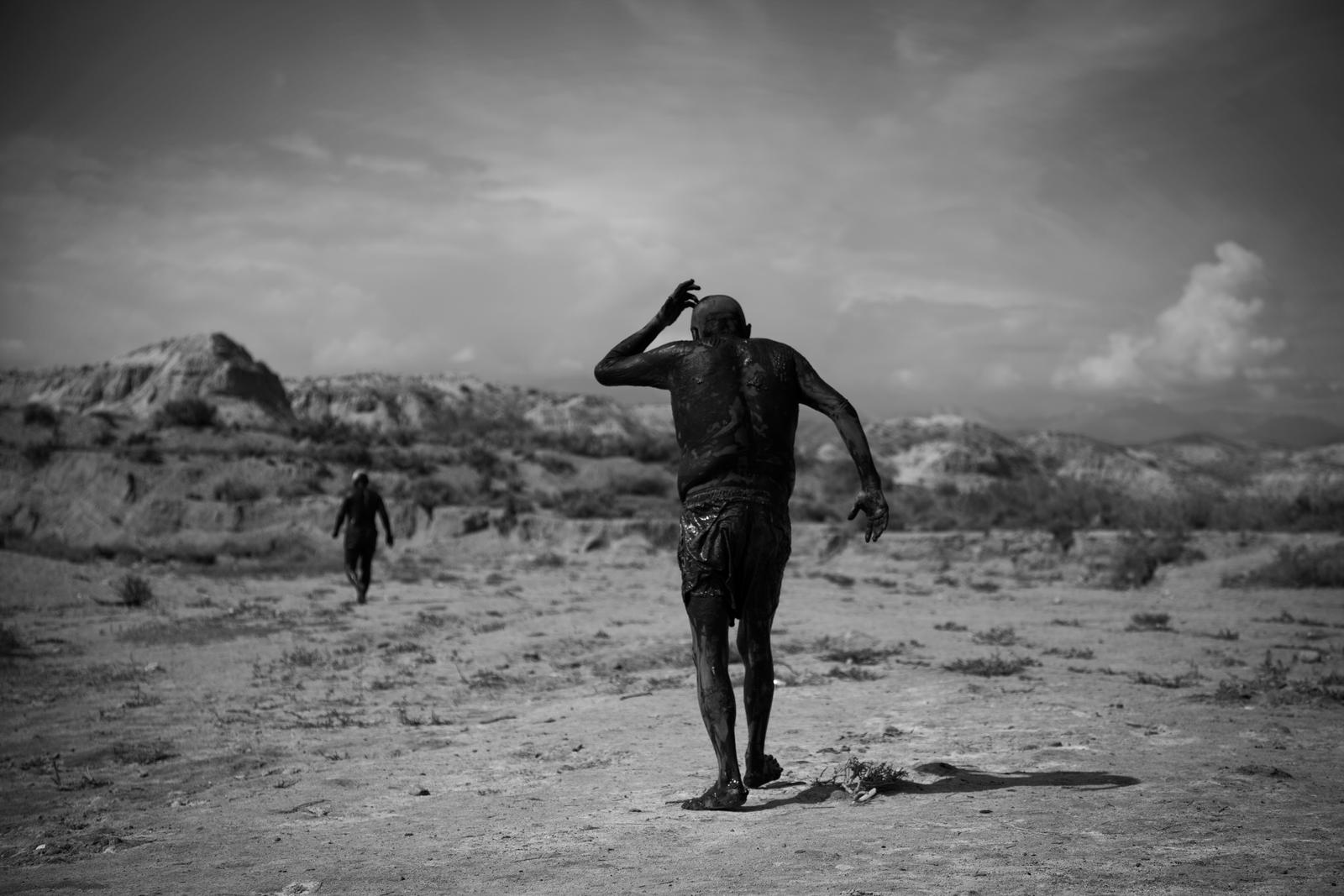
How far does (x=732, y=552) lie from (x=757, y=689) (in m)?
0.70

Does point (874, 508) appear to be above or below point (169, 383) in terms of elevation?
below

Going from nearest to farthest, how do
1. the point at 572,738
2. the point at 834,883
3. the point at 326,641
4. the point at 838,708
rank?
the point at 834,883
the point at 572,738
the point at 838,708
the point at 326,641

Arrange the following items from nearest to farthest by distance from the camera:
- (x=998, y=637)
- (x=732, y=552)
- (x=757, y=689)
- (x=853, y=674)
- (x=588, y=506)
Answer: (x=732, y=552) < (x=757, y=689) < (x=853, y=674) < (x=998, y=637) < (x=588, y=506)

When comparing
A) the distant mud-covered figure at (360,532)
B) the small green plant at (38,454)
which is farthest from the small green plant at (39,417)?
the distant mud-covered figure at (360,532)

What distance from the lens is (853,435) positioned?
4684mm

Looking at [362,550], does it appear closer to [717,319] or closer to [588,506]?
[717,319]

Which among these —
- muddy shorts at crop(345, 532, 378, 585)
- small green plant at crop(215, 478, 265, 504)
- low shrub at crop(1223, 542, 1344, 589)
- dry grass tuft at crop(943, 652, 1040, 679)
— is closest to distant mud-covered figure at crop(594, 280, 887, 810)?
dry grass tuft at crop(943, 652, 1040, 679)

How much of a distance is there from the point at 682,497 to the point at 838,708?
2978 mm

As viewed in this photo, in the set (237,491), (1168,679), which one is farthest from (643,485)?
(1168,679)

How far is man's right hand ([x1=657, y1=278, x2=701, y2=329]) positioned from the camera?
5137mm

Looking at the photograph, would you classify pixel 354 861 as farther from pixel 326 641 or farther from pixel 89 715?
pixel 326 641

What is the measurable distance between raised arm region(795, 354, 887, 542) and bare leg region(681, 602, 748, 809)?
33.3 inches

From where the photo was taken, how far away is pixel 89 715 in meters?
8.19

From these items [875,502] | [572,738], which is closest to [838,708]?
[572,738]
